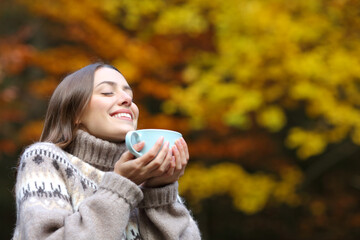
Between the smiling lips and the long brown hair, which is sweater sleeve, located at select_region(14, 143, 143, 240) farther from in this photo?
the smiling lips

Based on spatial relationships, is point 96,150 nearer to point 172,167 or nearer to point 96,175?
point 96,175

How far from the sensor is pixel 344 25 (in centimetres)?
596

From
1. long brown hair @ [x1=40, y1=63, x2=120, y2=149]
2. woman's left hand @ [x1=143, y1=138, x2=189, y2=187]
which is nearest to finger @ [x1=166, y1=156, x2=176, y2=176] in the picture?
woman's left hand @ [x1=143, y1=138, x2=189, y2=187]

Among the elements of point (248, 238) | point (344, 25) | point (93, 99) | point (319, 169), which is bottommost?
point (248, 238)

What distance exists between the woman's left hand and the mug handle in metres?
0.13

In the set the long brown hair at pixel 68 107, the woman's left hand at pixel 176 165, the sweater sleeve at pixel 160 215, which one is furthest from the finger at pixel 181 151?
the long brown hair at pixel 68 107

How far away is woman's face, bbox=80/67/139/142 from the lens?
6.34 ft

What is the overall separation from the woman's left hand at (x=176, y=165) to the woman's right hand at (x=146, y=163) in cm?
3

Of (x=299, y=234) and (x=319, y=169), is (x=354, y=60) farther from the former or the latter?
(x=299, y=234)

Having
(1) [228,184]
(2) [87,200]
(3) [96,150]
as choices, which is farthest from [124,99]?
(1) [228,184]

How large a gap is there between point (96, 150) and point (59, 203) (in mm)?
285

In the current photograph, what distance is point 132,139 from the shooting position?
1.74m

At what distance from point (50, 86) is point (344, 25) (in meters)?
3.67

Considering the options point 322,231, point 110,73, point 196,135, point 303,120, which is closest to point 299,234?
point 322,231
